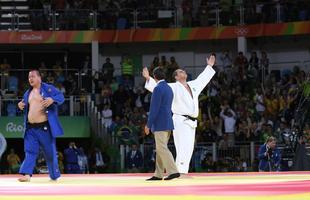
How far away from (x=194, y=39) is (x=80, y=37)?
15.0 feet

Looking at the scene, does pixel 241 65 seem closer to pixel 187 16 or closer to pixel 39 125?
pixel 187 16

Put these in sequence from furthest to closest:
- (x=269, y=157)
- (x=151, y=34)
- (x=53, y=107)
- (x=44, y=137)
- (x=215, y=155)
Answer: (x=151, y=34) → (x=215, y=155) → (x=269, y=157) → (x=53, y=107) → (x=44, y=137)

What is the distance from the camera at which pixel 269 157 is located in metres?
19.3

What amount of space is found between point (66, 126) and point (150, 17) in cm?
703

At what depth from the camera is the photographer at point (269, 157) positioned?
19000 mm

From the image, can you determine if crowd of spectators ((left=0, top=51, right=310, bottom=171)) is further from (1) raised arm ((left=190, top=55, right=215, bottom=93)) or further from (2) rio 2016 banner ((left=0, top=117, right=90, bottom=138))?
(1) raised arm ((left=190, top=55, right=215, bottom=93))

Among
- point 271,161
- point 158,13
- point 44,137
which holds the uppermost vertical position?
Result: point 158,13

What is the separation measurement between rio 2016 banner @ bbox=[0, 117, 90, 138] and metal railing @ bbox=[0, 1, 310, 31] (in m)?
5.40

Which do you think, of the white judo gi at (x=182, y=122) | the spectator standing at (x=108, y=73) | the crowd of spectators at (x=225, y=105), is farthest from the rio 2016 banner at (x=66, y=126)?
the white judo gi at (x=182, y=122)

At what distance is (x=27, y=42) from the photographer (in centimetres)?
3148

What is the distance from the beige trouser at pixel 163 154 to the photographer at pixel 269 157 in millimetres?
6964

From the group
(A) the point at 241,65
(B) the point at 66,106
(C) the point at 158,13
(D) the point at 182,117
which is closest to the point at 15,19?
(C) the point at 158,13

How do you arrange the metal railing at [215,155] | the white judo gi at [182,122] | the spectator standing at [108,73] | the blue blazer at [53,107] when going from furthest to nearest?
the spectator standing at [108,73] → the metal railing at [215,155] → the white judo gi at [182,122] → the blue blazer at [53,107]

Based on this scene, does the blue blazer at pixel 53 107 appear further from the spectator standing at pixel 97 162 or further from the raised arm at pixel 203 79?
the spectator standing at pixel 97 162
